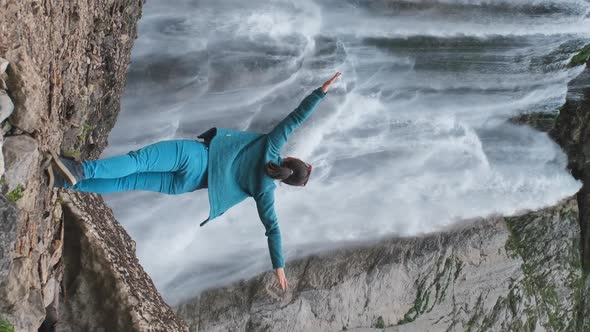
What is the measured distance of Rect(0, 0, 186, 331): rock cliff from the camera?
2.82 m

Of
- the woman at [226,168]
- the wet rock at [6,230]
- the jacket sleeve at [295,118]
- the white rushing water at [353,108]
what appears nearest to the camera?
the wet rock at [6,230]

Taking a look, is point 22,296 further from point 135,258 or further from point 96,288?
point 135,258

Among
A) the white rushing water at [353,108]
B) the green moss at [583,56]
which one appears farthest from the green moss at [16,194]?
the green moss at [583,56]

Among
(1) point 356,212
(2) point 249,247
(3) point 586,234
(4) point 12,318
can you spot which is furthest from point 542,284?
(4) point 12,318

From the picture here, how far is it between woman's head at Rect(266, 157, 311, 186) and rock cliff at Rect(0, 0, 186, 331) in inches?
50.8

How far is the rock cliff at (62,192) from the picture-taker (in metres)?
2.82

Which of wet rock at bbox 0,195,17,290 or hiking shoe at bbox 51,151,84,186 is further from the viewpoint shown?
hiking shoe at bbox 51,151,84,186

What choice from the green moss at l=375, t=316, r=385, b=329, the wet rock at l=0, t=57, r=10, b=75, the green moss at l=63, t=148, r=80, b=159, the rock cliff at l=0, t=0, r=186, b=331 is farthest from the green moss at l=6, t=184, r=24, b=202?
the green moss at l=375, t=316, r=385, b=329

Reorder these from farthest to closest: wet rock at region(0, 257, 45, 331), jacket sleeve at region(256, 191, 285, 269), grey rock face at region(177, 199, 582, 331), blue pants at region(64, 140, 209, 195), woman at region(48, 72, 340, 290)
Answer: grey rock face at region(177, 199, 582, 331)
jacket sleeve at region(256, 191, 285, 269)
woman at region(48, 72, 340, 290)
blue pants at region(64, 140, 209, 195)
wet rock at region(0, 257, 45, 331)

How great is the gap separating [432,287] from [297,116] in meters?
5.11

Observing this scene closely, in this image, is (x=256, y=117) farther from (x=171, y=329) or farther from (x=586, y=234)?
(x=586, y=234)

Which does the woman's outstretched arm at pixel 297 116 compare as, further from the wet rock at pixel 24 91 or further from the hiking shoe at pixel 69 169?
the wet rock at pixel 24 91

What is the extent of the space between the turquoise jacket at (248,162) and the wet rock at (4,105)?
1161 mm

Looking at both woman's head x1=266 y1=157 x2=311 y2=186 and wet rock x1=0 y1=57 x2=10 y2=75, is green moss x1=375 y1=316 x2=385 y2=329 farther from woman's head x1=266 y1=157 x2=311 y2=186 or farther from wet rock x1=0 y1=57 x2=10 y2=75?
wet rock x1=0 y1=57 x2=10 y2=75
